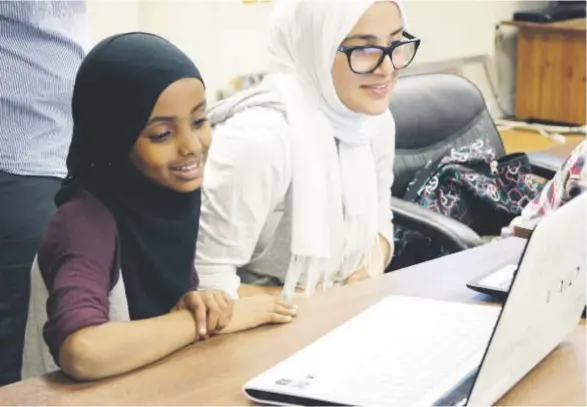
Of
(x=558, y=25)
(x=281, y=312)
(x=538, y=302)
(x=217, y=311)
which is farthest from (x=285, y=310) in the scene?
(x=558, y=25)

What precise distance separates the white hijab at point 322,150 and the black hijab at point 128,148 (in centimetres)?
50

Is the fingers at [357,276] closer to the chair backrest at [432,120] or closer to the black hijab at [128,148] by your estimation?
the black hijab at [128,148]

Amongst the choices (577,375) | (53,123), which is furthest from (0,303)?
(577,375)

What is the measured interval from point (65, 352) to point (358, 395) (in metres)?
0.37

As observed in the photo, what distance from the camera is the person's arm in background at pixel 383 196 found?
7.59 ft

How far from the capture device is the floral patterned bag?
2.89m

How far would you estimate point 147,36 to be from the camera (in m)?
A: 1.53

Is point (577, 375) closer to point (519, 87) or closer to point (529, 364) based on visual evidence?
point (529, 364)

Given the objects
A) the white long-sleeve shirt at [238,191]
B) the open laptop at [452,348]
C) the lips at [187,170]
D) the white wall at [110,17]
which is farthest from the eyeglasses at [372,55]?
the white wall at [110,17]

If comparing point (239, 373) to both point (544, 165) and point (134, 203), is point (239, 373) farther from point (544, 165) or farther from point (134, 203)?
point (544, 165)

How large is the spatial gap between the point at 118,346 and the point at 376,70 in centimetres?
99

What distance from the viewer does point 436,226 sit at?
8.29 feet

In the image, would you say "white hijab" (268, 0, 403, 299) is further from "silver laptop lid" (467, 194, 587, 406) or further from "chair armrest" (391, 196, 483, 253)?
"silver laptop lid" (467, 194, 587, 406)

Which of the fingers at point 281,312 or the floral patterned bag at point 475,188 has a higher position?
the fingers at point 281,312
